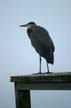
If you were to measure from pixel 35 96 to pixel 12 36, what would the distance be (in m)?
0.67

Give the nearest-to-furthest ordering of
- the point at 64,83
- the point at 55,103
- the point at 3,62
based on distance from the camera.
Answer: the point at 64,83 < the point at 55,103 < the point at 3,62

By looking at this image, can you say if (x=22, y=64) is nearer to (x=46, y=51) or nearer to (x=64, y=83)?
(x=46, y=51)

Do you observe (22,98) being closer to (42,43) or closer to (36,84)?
(36,84)

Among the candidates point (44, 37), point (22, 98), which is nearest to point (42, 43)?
point (44, 37)

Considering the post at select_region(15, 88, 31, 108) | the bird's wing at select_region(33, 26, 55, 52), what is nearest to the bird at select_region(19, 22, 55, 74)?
the bird's wing at select_region(33, 26, 55, 52)

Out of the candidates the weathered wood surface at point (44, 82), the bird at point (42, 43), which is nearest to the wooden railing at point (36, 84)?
the weathered wood surface at point (44, 82)

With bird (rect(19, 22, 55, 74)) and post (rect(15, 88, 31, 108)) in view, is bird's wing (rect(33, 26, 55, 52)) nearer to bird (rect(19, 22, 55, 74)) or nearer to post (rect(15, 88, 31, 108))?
bird (rect(19, 22, 55, 74))

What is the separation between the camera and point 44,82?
4.32 feet

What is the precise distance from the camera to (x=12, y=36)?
3.56 meters

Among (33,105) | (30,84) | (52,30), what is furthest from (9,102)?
(30,84)

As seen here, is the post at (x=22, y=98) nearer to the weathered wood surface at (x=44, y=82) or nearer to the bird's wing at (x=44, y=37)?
the weathered wood surface at (x=44, y=82)

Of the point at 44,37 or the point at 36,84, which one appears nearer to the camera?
the point at 36,84

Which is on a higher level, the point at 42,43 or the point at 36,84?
the point at 42,43

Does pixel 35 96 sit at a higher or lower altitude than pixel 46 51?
lower
